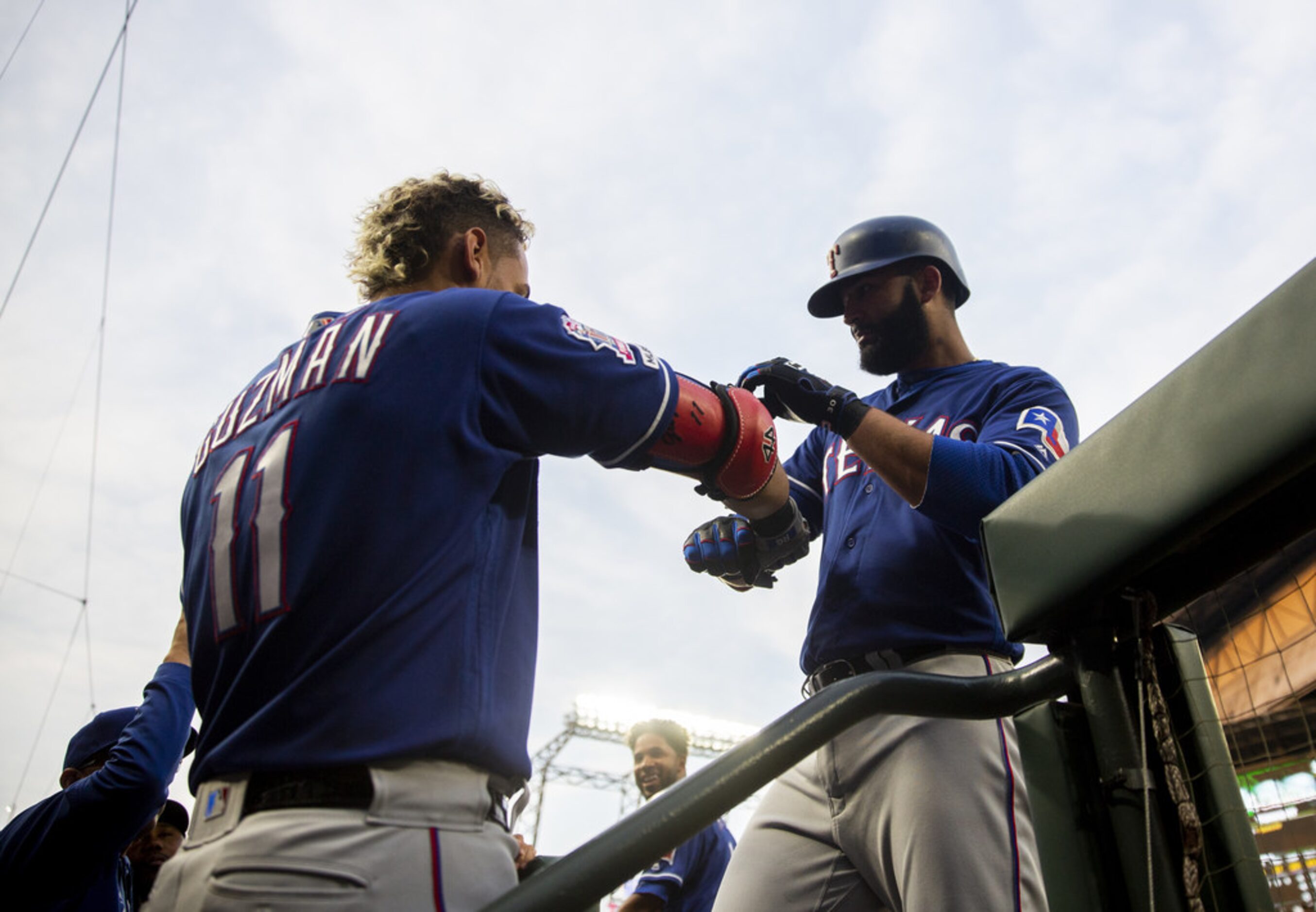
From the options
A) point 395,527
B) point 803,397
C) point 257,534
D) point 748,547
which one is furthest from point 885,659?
point 257,534

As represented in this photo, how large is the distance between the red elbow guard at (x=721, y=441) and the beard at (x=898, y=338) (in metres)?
1.01

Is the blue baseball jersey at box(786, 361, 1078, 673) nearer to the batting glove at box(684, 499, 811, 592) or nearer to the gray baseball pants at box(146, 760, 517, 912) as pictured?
the batting glove at box(684, 499, 811, 592)

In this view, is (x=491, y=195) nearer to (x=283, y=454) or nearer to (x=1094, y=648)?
(x=283, y=454)

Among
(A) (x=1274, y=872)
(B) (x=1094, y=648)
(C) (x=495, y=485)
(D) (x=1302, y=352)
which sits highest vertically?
(C) (x=495, y=485)

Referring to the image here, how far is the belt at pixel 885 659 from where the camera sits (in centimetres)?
210

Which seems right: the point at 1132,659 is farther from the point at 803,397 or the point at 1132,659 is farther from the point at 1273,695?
the point at 803,397

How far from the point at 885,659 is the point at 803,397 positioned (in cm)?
67

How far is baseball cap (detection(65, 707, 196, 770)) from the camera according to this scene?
129 inches

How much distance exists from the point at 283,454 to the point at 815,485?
1.87 metres

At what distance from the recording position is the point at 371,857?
1160 millimetres

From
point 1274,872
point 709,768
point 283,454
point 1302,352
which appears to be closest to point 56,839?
point 283,454

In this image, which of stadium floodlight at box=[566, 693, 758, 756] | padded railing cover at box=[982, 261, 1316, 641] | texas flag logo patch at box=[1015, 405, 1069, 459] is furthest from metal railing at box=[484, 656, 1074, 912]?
stadium floodlight at box=[566, 693, 758, 756]

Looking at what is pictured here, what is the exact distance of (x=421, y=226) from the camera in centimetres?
202

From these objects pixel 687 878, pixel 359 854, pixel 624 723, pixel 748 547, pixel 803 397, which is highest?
pixel 624 723
